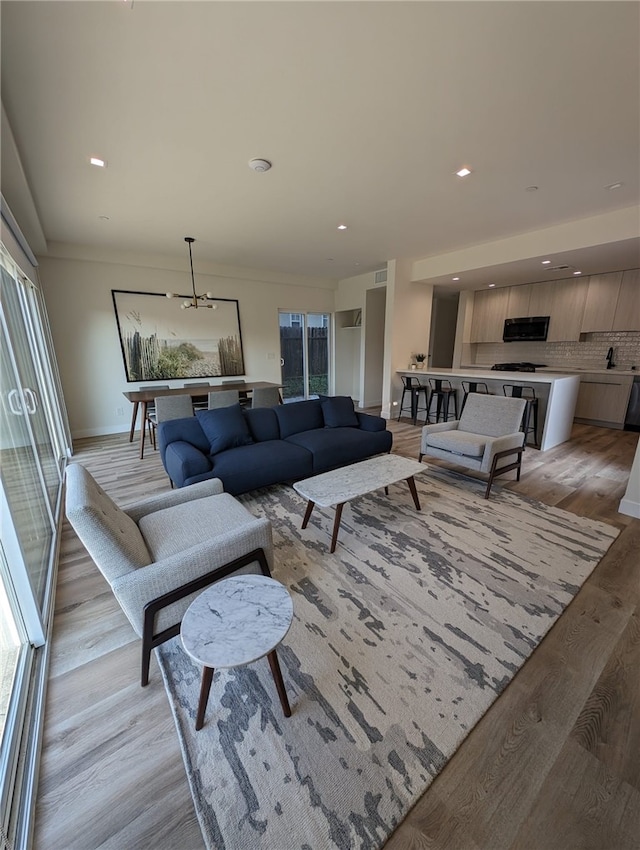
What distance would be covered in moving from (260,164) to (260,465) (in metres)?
2.57

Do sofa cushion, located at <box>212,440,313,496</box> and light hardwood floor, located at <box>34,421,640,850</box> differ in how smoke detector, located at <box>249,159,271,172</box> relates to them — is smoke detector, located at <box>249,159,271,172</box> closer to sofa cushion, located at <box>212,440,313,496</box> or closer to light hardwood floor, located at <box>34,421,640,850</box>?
sofa cushion, located at <box>212,440,313,496</box>

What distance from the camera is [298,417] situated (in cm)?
380

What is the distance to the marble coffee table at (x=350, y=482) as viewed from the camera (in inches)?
91.0

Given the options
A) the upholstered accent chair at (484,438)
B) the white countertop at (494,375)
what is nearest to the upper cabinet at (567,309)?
A: the white countertop at (494,375)

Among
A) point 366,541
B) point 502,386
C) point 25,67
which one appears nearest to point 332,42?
point 25,67

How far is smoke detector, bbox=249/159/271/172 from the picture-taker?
2.64 meters

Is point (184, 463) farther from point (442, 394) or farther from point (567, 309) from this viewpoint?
point (567, 309)

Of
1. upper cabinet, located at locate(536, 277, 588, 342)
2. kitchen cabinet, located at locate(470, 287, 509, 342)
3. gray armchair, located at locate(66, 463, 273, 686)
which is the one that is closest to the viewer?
gray armchair, located at locate(66, 463, 273, 686)

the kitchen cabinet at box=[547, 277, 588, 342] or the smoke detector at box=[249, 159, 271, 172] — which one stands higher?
the smoke detector at box=[249, 159, 271, 172]

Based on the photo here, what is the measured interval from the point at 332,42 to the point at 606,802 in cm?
338

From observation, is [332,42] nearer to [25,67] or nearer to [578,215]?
[25,67]

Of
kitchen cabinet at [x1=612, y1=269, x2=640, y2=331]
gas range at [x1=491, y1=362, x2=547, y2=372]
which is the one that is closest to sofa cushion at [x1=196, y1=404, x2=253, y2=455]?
gas range at [x1=491, y1=362, x2=547, y2=372]

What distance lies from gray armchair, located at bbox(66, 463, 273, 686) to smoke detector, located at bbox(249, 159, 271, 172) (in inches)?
106

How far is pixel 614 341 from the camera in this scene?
5.74 m
